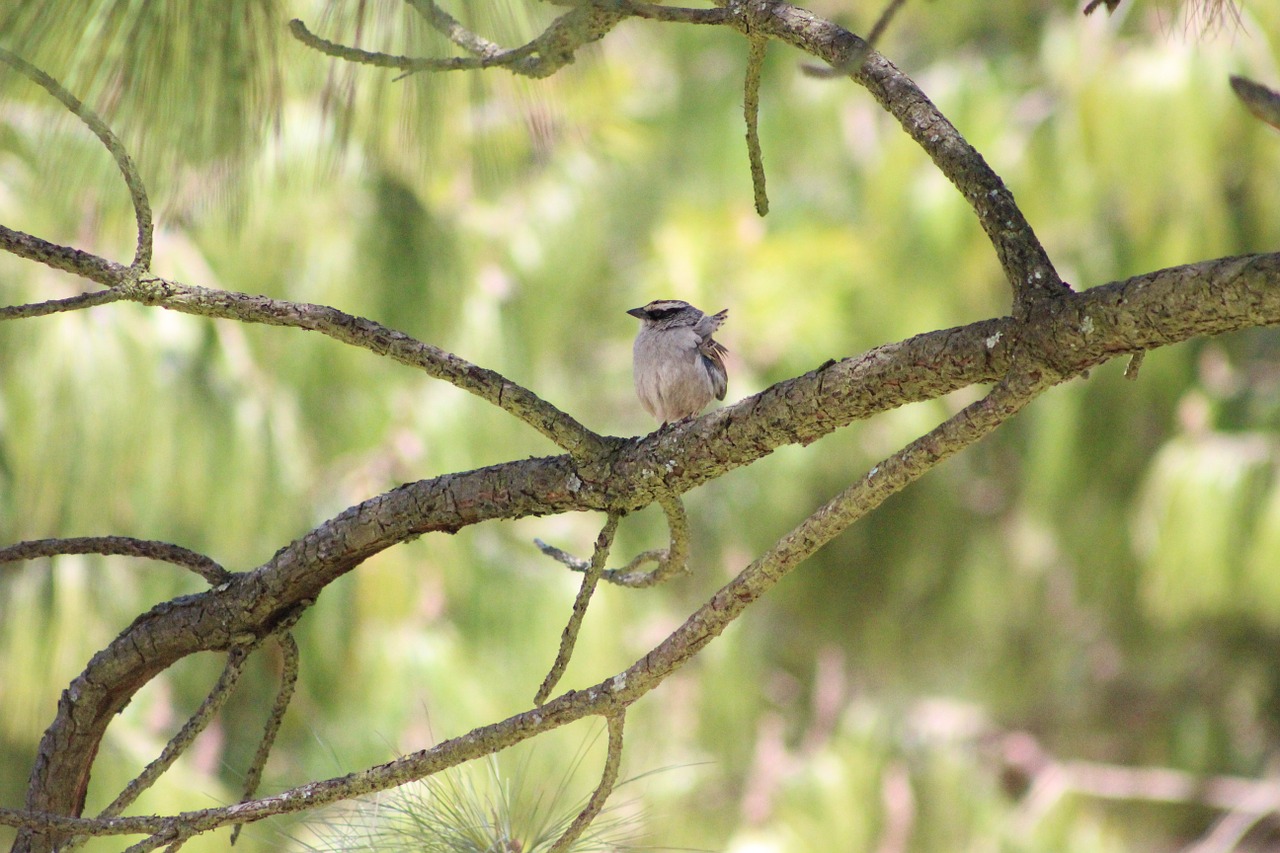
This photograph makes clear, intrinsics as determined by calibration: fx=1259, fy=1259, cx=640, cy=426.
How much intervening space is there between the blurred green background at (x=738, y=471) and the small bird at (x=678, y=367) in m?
0.56

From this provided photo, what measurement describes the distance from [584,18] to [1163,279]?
813mm

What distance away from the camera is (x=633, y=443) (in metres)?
1.63

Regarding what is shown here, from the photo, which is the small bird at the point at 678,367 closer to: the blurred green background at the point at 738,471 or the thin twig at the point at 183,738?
the blurred green background at the point at 738,471

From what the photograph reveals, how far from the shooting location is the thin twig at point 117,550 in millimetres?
1699

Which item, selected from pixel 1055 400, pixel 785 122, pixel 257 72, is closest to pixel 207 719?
pixel 257 72

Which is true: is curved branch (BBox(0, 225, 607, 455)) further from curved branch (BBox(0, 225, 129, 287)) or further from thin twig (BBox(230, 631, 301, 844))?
thin twig (BBox(230, 631, 301, 844))

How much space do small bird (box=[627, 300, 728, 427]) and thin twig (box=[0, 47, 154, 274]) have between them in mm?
1845

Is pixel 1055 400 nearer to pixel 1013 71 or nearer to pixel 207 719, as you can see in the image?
pixel 1013 71

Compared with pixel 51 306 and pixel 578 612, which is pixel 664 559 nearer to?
pixel 578 612

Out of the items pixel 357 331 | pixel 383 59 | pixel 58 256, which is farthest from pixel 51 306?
pixel 383 59

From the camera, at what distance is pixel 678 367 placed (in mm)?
3256

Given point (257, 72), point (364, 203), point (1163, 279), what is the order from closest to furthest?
point (1163, 279) < point (257, 72) < point (364, 203)

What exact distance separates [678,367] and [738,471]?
2.81 m

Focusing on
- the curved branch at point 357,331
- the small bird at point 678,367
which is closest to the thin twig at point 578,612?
the curved branch at point 357,331
